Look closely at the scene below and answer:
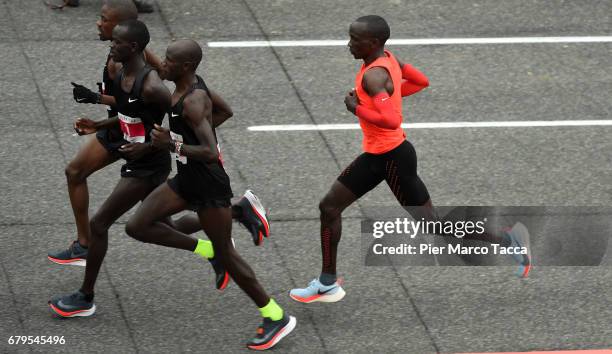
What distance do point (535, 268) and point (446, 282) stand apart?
740 millimetres

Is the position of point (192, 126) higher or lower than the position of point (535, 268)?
higher

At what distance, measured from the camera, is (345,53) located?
13.0 metres

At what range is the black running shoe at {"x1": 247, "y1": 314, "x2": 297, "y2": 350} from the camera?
7926 millimetres

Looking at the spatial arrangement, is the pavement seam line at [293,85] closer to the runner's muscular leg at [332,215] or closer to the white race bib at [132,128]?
the runner's muscular leg at [332,215]

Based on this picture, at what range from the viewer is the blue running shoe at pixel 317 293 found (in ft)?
27.8

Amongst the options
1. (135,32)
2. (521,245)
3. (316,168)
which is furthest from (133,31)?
(521,245)

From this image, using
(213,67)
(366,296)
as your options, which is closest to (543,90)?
(213,67)

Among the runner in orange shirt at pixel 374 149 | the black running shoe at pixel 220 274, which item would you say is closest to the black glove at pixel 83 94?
the black running shoe at pixel 220 274

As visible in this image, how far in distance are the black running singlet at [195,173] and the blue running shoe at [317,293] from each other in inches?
42.9

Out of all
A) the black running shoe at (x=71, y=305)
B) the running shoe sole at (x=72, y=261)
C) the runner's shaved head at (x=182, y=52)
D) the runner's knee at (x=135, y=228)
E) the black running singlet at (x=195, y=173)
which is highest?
the runner's shaved head at (x=182, y=52)

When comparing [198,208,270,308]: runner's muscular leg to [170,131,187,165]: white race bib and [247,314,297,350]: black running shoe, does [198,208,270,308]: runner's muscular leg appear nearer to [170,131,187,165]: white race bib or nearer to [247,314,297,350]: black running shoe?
[247,314,297,350]: black running shoe

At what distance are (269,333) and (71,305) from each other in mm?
1403

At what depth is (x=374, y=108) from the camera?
26.1ft

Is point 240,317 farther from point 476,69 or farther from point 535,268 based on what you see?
point 476,69
